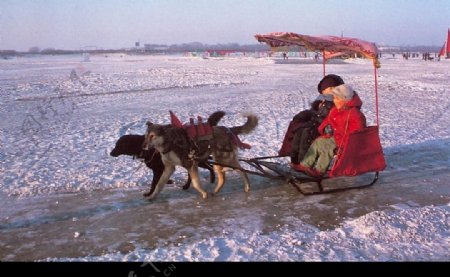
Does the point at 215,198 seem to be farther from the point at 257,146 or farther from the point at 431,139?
the point at 431,139

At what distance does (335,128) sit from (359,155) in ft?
1.68

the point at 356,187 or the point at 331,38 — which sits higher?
the point at 331,38

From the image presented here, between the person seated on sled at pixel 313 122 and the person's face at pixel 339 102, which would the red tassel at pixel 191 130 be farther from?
the person's face at pixel 339 102

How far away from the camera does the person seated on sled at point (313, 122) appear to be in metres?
6.77

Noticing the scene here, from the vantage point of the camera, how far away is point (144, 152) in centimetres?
611

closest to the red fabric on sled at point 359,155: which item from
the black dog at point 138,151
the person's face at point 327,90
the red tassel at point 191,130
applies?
the person's face at point 327,90

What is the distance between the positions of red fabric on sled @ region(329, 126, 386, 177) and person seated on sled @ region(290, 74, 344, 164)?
699mm

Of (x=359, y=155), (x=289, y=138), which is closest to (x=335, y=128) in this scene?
(x=359, y=155)

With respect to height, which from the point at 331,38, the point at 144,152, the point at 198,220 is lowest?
the point at 198,220

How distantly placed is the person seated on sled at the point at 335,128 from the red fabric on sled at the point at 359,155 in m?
0.11

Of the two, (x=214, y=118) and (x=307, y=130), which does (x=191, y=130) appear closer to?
(x=214, y=118)

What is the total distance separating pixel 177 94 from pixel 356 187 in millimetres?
13696

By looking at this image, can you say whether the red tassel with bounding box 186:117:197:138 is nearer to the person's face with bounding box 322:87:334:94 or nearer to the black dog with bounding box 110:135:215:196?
the black dog with bounding box 110:135:215:196

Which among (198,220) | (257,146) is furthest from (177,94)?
(198,220)
